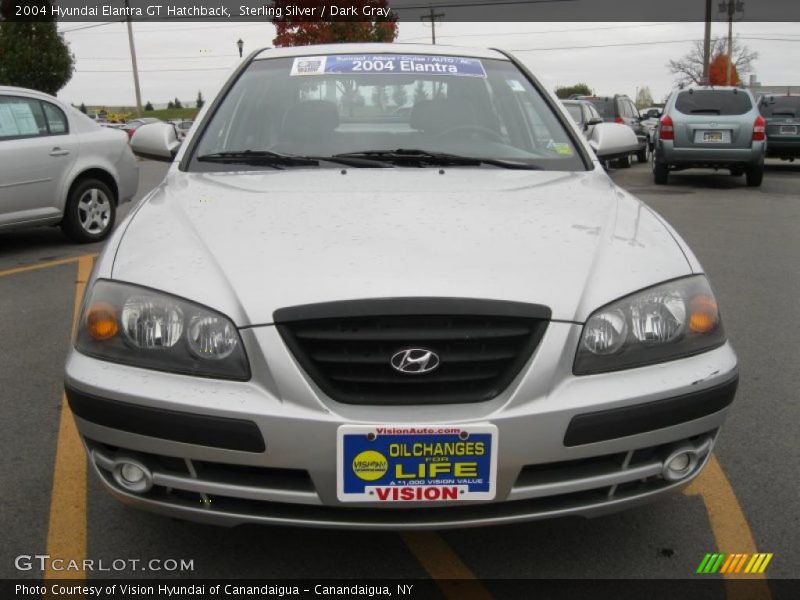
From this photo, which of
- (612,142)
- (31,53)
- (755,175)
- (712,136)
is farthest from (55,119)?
(31,53)

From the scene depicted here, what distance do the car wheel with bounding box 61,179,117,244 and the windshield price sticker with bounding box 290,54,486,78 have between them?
5057mm

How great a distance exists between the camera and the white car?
7.30 metres

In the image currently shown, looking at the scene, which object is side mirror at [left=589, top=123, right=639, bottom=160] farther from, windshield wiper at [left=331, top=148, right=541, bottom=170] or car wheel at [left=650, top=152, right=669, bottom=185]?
car wheel at [left=650, top=152, right=669, bottom=185]

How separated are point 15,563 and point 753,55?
282ft

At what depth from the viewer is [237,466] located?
6.66 feet

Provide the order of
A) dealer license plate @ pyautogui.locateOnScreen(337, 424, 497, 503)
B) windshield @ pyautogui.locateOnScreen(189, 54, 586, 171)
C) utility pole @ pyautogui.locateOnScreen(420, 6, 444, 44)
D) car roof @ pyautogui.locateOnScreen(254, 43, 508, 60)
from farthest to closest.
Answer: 1. utility pole @ pyautogui.locateOnScreen(420, 6, 444, 44)
2. car roof @ pyautogui.locateOnScreen(254, 43, 508, 60)
3. windshield @ pyautogui.locateOnScreen(189, 54, 586, 171)
4. dealer license plate @ pyautogui.locateOnScreen(337, 424, 497, 503)

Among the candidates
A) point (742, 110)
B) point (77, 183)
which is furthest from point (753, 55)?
point (77, 183)

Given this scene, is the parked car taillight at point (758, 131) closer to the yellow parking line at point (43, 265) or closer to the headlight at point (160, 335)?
the yellow parking line at point (43, 265)

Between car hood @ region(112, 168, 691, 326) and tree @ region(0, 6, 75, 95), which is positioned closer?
car hood @ region(112, 168, 691, 326)

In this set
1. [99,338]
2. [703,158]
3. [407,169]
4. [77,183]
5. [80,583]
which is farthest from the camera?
[703,158]

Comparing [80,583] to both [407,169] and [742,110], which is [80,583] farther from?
[742,110]

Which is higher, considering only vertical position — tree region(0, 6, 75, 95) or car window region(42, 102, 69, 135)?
tree region(0, 6, 75, 95)

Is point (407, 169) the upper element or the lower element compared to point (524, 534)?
upper

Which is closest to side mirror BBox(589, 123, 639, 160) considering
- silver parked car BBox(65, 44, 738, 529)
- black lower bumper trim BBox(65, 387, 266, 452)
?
silver parked car BBox(65, 44, 738, 529)
